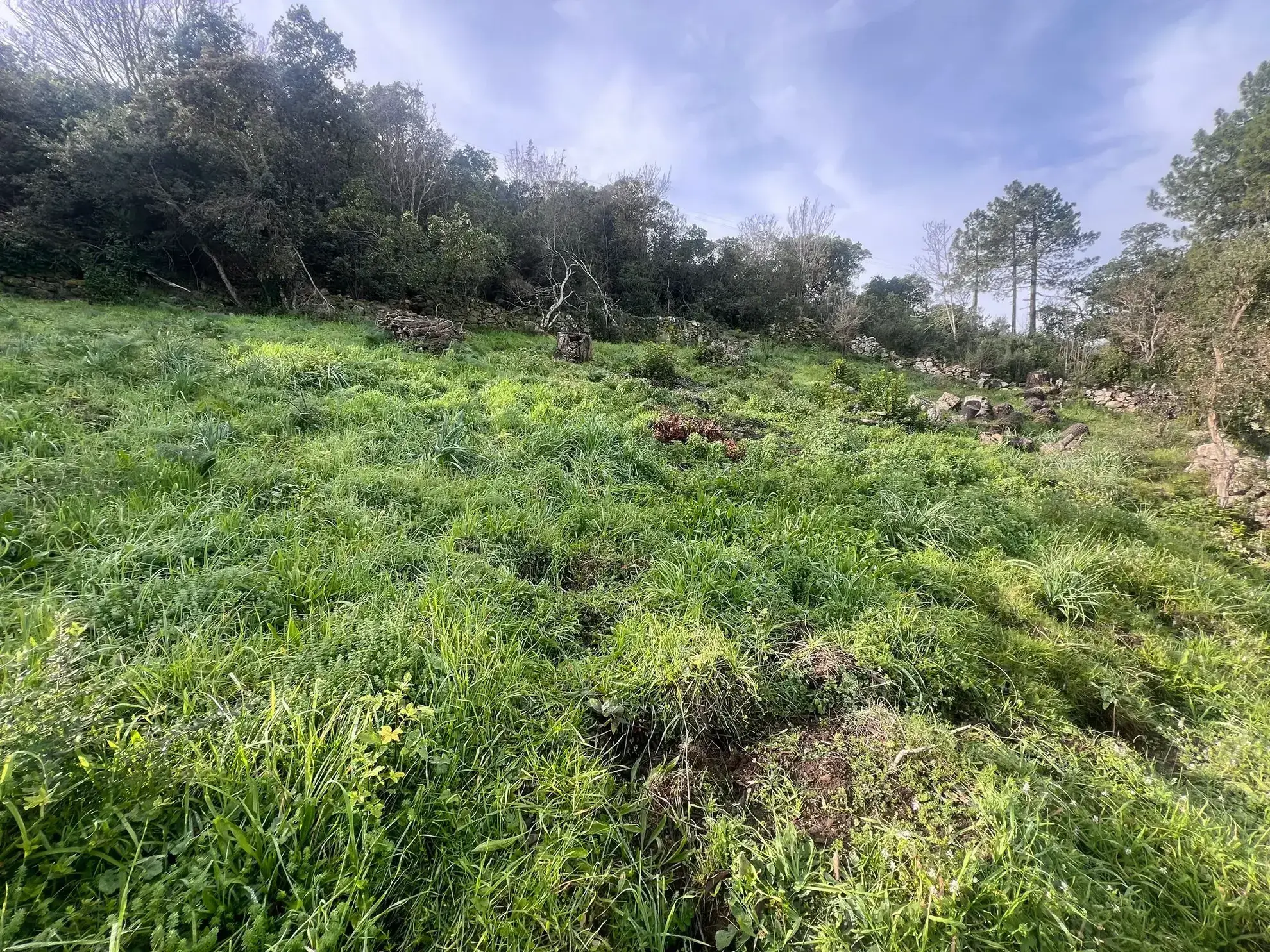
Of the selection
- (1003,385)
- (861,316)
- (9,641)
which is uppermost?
(861,316)

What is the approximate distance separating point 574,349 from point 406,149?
37.4 feet

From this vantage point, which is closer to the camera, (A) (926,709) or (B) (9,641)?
(B) (9,641)

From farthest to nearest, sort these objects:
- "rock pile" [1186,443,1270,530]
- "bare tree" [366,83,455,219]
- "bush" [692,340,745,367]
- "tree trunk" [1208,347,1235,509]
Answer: "bare tree" [366,83,455,219] < "bush" [692,340,745,367] < "tree trunk" [1208,347,1235,509] < "rock pile" [1186,443,1270,530]

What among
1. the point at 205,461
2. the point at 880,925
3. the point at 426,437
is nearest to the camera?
the point at 880,925

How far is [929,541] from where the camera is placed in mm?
3623

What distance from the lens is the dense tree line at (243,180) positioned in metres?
10.5

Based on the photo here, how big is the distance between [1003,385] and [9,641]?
20634 millimetres

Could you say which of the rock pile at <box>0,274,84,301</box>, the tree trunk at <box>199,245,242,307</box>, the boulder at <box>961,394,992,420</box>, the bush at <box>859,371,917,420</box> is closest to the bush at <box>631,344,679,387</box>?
the bush at <box>859,371,917,420</box>

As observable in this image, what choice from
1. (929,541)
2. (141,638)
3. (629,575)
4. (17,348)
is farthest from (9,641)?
(17,348)

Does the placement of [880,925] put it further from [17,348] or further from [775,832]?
[17,348]

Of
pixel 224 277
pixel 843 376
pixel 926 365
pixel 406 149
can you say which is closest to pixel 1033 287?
pixel 926 365

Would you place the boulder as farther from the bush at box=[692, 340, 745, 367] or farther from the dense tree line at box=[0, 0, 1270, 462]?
the bush at box=[692, 340, 745, 367]

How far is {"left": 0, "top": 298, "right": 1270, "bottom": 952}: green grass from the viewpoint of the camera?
1355 mm

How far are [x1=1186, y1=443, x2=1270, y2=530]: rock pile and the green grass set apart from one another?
1.16 meters
